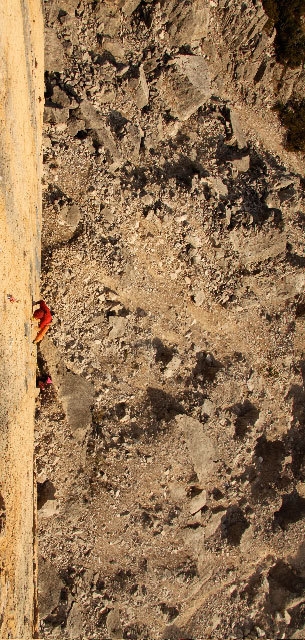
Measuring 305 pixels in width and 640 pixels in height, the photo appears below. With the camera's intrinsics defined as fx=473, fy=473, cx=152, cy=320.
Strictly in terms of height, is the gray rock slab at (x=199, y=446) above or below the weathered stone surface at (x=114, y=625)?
above

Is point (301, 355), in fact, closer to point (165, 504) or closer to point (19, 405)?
point (165, 504)

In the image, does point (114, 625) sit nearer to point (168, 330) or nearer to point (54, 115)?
point (168, 330)

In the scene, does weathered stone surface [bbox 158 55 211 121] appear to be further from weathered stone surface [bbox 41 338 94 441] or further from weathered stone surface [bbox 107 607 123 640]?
weathered stone surface [bbox 107 607 123 640]

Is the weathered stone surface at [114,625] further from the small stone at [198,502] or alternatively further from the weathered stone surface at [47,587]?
the small stone at [198,502]

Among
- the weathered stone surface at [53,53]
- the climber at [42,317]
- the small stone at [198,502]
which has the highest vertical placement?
the weathered stone surface at [53,53]

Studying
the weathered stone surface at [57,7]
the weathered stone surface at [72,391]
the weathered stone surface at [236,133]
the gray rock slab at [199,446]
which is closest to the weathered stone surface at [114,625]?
the gray rock slab at [199,446]

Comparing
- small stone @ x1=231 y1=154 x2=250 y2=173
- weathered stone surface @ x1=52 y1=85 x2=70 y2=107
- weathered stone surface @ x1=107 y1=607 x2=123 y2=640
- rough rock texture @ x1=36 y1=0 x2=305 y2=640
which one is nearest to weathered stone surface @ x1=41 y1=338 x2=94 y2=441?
rough rock texture @ x1=36 y1=0 x2=305 y2=640
